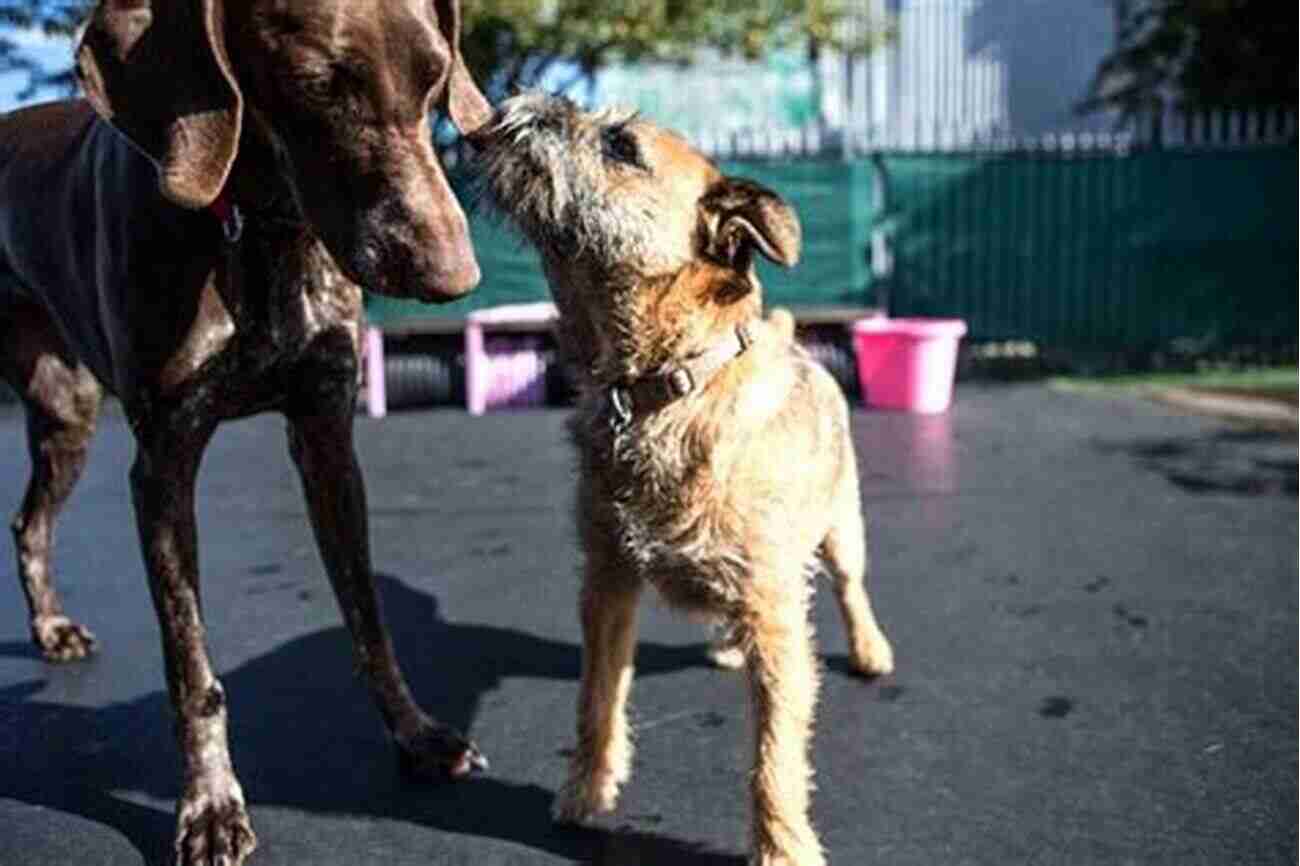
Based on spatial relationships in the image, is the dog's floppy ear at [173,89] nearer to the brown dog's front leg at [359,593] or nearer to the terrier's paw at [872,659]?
the brown dog's front leg at [359,593]

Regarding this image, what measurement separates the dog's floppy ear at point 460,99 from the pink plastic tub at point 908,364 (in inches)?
210

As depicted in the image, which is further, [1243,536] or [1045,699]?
[1243,536]

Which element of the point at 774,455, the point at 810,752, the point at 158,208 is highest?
the point at 158,208

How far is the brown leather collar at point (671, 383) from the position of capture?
2.40m

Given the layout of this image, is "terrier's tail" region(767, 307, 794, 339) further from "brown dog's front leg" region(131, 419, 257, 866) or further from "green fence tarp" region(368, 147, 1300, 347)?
"green fence tarp" region(368, 147, 1300, 347)

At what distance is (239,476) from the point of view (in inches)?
234

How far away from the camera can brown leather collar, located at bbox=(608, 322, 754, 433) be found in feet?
7.88

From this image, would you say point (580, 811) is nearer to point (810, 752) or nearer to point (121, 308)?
point (810, 752)

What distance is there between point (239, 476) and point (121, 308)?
12.2ft

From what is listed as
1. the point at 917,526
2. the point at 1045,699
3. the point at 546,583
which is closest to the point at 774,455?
the point at 1045,699

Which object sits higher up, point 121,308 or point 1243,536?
point 121,308

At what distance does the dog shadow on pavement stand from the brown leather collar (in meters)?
0.82

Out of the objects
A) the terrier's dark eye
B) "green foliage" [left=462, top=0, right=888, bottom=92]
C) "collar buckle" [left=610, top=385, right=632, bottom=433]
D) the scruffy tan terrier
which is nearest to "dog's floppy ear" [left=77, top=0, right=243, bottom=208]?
the scruffy tan terrier

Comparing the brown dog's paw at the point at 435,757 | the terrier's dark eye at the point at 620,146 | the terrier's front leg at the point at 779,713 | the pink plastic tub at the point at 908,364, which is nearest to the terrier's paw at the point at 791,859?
the terrier's front leg at the point at 779,713
